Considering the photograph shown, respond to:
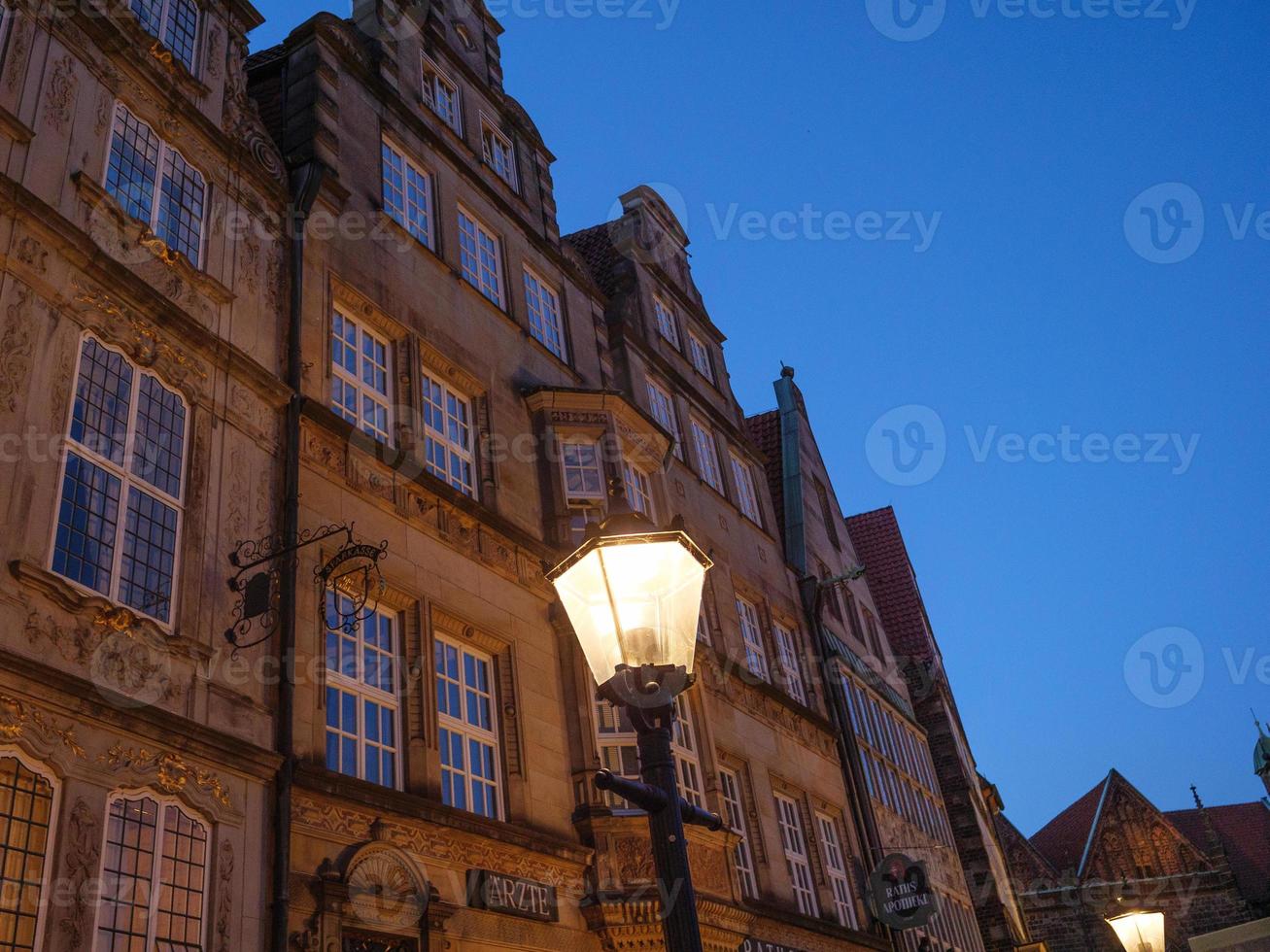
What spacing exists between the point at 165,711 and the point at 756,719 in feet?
41.7

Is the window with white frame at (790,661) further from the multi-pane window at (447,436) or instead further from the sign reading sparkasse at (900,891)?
the multi-pane window at (447,436)

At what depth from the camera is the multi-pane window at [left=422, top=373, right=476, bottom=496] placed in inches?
579

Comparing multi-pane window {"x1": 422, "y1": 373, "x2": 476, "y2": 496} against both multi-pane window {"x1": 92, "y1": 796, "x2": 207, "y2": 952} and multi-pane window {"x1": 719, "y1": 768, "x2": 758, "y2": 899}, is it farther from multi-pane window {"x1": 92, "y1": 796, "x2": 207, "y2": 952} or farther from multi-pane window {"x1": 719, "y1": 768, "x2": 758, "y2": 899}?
multi-pane window {"x1": 92, "y1": 796, "x2": 207, "y2": 952}

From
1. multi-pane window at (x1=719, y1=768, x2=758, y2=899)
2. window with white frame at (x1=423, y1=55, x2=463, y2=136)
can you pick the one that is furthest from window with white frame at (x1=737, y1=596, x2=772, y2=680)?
window with white frame at (x1=423, y1=55, x2=463, y2=136)

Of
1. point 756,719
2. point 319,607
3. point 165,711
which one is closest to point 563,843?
point 319,607

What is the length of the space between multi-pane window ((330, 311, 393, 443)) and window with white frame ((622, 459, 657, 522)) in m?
5.27

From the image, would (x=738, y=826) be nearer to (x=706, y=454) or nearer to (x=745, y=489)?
(x=706, y=454)

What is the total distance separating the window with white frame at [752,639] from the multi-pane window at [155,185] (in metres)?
12.4

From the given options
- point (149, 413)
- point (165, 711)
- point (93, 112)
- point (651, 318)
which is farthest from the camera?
point (651, 318)

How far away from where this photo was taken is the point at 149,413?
10.5 m

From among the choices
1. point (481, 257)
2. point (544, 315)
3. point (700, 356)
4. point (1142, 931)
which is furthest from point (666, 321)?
point (1142, 931)

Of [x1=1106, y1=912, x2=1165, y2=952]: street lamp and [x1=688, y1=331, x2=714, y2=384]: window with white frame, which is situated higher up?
[x1=688, y1=331, x2=714, y2=384]: window with white frame

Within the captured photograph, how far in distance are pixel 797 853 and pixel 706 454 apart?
833 centimetres

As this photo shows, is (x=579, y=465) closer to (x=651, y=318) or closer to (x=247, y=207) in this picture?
(x=247, y=207)
